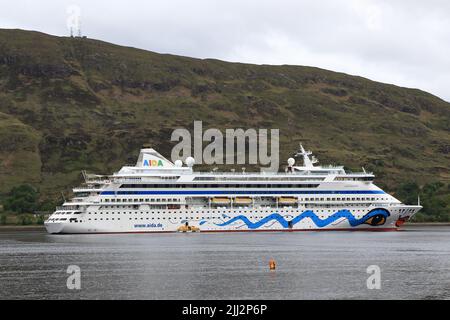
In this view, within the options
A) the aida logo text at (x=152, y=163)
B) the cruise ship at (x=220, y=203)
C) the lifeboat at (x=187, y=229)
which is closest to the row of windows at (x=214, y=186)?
the cruise ship at (x=220, y=203)

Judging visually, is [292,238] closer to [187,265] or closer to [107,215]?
[107,215]

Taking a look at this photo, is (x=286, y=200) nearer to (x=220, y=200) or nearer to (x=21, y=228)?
(x=220, y=200)

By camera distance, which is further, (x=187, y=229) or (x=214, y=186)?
(x=214, y=186)

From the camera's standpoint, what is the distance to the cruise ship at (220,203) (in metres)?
108

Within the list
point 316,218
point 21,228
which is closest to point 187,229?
point 316,218

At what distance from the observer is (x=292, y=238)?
97.9 metres

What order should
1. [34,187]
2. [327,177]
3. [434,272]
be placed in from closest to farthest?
1. [434,272]
2. [327,177]
3. [34,187]

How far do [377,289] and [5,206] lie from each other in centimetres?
13345

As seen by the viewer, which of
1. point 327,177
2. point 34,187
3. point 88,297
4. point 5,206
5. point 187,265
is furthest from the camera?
point 34,187

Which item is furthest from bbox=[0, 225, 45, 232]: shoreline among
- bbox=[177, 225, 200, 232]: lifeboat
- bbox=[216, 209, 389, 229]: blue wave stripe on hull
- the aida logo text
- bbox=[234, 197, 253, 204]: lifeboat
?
bbox=[216, 209, 389, 229]: blue wave stripe on hull

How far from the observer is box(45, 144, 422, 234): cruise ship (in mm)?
107812

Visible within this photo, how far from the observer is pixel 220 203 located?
4407 inches

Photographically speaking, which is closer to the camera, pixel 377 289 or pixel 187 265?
pixel 377 289
